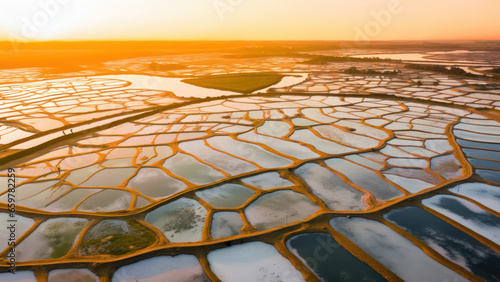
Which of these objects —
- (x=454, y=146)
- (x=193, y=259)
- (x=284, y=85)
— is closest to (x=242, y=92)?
(x=284, y=85)

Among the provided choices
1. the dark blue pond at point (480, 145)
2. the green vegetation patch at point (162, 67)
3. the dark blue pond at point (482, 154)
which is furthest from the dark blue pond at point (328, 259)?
the green vegetation patch at point (162, 67)

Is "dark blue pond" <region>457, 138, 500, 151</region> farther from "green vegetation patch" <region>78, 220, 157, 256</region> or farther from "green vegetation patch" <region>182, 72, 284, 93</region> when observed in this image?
"green vegetation patch" <region>182, 72, 284, 93</region>

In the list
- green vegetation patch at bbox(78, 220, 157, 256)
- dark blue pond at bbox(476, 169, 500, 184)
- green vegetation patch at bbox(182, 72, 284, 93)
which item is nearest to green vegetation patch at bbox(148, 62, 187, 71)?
green vegetation patch at bbox(182, 72, 284, 93)

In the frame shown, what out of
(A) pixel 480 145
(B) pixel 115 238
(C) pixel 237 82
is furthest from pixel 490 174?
(C) pixel 237 82

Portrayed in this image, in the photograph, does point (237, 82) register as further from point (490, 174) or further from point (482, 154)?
point (490, 174)

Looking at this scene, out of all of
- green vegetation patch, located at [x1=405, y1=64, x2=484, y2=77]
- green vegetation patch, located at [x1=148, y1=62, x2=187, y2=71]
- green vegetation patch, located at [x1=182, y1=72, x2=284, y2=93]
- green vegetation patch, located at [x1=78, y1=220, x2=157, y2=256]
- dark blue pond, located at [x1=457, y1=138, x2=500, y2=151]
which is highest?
green vegetation patch, located at [x1=148, y1=62, x2=187, y2=71]

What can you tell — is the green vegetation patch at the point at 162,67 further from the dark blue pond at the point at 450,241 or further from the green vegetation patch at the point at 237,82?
the dark blue pond at the point at 450,241
